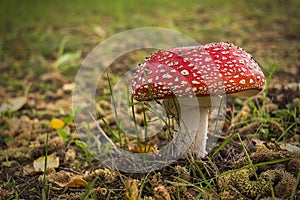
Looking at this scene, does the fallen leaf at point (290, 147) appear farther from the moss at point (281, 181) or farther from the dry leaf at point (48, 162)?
the dry leaf at point (48, 162)

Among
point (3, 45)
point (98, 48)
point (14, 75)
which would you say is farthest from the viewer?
point (3, 45)

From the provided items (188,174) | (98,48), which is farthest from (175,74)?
(98,48)

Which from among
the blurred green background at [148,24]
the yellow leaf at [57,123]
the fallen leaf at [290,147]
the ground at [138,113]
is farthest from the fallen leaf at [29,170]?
the blurred green background at [148,24]

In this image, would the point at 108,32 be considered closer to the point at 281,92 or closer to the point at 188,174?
the point at 281,92

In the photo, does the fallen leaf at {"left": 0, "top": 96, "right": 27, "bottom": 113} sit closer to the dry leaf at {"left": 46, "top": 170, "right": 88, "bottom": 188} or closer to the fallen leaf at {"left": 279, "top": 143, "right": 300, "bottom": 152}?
the dry leaf at {"left": 46, "top": 170, "right": 88, "bottom": 188}

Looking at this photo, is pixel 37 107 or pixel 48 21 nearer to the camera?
pixel 37 107

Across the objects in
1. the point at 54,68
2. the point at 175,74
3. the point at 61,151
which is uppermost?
the point at 175,74
